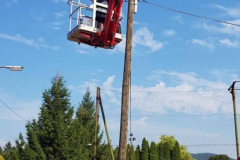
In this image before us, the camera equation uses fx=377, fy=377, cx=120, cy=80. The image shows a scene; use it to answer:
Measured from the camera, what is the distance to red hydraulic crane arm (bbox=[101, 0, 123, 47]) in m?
17.5

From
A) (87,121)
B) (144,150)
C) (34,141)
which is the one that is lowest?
(34,141)

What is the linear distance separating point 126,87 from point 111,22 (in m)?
7.43

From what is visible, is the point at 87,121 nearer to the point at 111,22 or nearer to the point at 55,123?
the point at 55,123

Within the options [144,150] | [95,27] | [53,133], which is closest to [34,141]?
[53,133]

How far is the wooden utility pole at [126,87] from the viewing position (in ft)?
35.1

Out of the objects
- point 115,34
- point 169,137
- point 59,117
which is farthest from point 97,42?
point 169,137

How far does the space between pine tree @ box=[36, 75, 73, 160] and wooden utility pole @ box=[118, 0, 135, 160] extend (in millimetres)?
16020

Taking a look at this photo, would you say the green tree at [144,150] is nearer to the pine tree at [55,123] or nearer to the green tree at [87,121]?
the green tree at [87,121]

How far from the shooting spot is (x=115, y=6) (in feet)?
57.8

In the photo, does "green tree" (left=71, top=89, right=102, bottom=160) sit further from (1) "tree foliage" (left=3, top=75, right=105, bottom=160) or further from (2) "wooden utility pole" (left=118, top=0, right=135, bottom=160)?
(2) "wooden utility pole" (left=118, top=0, right=135, bottom=160)

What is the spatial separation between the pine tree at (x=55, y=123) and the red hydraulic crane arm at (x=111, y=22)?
10.8m

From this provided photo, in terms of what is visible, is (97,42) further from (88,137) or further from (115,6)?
(88,137)

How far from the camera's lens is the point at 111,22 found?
58.8ft

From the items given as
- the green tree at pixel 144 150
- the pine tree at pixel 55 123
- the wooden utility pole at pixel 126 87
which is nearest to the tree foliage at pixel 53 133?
the pine tree at pixel 55 123
